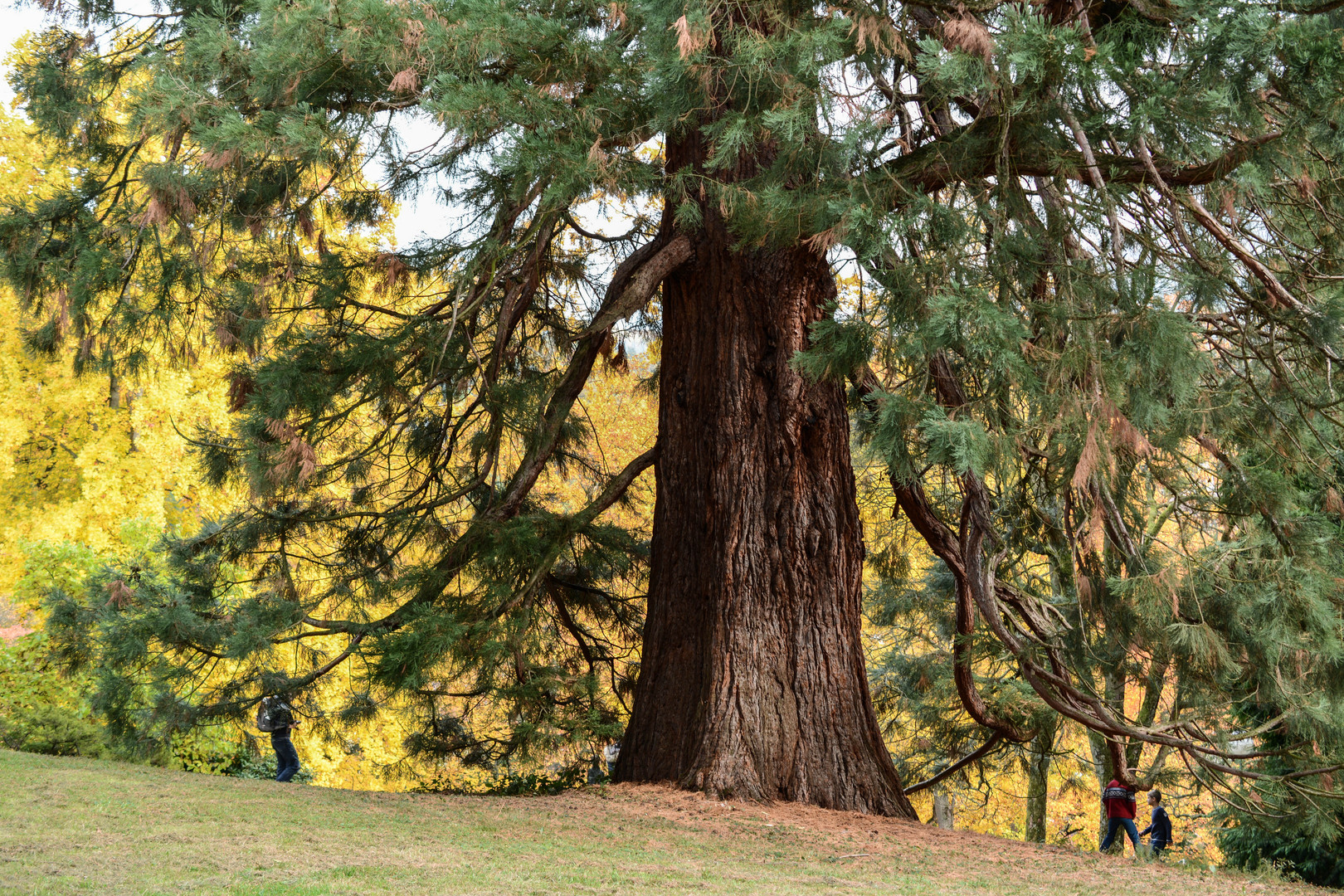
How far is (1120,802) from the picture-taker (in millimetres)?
9844

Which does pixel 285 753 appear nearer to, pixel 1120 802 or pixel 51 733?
pixel 51 733

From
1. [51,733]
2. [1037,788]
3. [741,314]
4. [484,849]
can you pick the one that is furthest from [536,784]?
[1037,788]

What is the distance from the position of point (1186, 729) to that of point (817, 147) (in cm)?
375

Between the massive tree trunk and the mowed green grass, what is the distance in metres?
0.41

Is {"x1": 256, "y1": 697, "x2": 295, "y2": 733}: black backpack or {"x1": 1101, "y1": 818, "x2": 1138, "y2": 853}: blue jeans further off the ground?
{"x1": 256, "y1": 697, "x2": 295, "y2": 733}: black backpack

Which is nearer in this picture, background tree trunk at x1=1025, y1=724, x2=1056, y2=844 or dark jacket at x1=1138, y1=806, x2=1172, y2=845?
background tree trunk at x1=1025, y1=724, x2=1056, y2=844

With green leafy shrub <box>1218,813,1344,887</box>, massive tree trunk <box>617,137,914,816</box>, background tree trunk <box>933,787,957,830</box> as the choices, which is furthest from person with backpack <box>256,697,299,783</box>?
background tree trunk <box>933,787,957,830</box>

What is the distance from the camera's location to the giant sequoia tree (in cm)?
461

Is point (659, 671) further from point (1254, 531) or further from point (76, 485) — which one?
point (76, 485)

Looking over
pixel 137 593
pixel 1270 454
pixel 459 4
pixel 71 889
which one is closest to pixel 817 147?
pixel 459 4

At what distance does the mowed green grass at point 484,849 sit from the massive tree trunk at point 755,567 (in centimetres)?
41

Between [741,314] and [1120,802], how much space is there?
6.37 metres

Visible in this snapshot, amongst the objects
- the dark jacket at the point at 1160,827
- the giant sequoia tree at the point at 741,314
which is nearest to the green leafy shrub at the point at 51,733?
the giant sequoia tree at the point at 741,314

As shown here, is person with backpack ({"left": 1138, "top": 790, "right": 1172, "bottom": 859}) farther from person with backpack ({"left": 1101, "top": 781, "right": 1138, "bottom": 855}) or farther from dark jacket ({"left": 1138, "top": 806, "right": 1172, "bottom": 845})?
person with backpack ({"left": 1101, "top": 781, "right": 1138, "bottom": 855})
